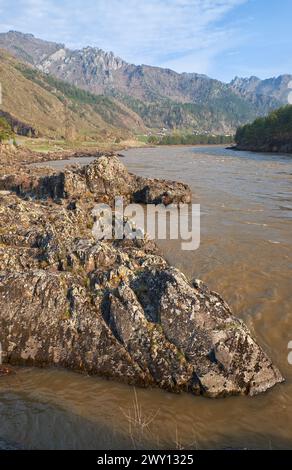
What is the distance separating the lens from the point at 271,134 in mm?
120438

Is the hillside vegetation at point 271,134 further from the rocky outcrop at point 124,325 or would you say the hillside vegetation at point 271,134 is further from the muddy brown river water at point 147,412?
the rocky outcrop at point 124,325

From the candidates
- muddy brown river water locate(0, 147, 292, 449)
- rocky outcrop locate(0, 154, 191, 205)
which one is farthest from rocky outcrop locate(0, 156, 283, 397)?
rocky outcrop locate(0, 154, 191, 205)

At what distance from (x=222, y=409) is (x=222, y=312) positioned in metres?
1.94

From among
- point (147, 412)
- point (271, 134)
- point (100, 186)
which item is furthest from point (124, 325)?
point (271, 134)

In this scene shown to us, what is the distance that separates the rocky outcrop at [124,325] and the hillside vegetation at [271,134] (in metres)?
105

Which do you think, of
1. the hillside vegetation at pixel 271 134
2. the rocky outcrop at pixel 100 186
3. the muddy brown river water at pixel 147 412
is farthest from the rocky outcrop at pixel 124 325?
the hillside vegetation at pixel 271 134

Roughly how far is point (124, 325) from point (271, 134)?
125 m

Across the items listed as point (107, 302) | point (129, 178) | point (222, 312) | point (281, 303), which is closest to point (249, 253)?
point (281, 303)

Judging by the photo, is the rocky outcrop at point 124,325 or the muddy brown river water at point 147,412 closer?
the muddy brown river water at point 147,412

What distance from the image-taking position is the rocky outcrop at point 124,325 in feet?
23.6

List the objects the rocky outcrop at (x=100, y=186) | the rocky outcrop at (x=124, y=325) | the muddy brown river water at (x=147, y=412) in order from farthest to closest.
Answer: the rocky outcrop at (x=100, y=186) → the rocky outcrop at (x=124, y=325) → the muddy brown river water at (x=147, y=412)

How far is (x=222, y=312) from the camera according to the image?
7.88 meters

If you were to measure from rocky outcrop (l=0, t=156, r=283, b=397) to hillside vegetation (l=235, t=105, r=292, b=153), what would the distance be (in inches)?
4129

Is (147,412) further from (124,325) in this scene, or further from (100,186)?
(100,186)
